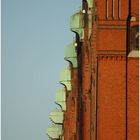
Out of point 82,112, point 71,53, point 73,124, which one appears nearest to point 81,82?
point 82,112

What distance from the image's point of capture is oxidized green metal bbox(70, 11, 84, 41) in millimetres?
33031

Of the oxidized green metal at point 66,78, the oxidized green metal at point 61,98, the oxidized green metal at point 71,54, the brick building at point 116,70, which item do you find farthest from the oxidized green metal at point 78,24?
the oxidized green metal at point 61,98

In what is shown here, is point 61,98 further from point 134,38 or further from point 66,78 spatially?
point 134,38

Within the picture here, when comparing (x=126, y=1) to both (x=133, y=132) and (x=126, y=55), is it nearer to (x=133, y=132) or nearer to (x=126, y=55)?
(x=126, y=55)

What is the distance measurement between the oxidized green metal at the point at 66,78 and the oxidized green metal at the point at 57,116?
1005 cm

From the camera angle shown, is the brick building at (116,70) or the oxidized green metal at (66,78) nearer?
the brick building at (116,70)

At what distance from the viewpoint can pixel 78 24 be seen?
3331 cm

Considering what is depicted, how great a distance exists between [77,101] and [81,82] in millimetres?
2470

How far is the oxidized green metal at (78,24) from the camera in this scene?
108 feet

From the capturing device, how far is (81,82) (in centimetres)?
3334

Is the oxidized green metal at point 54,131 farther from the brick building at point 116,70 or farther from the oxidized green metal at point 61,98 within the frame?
the brick building at point 116,70

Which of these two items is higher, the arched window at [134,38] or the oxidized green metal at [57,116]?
the arched window at [134,38]

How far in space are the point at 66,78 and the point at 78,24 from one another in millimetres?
11463

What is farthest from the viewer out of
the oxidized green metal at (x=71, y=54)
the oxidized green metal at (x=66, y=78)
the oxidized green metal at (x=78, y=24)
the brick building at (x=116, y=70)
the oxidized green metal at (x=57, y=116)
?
the oxidized green metal at (x=57, y=116)
